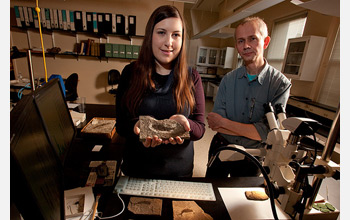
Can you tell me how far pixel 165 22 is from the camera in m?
0.95

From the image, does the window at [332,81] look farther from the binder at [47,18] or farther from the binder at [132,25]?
the binder at [47,18]

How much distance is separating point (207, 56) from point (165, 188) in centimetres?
658

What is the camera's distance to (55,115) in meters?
0.64

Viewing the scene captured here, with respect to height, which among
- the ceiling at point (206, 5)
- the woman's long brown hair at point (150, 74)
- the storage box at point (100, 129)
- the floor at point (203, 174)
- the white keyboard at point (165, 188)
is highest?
the ceiling at point (206, 5)

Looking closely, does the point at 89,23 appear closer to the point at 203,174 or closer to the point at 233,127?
the point at 203,174

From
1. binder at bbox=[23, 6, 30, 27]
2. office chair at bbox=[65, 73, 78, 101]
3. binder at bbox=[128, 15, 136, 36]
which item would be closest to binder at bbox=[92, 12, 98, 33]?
binder at bbox=[128, 15, 136, 36]

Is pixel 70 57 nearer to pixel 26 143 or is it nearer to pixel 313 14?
pixel 26 143

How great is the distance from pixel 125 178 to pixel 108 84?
3.89m

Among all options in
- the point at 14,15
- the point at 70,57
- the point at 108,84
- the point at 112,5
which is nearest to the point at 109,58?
the point at 108,84

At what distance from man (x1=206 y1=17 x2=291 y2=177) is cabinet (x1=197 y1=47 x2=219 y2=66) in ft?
18.7

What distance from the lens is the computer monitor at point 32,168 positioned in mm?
282

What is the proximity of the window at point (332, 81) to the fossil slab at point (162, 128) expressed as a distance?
10.4ft

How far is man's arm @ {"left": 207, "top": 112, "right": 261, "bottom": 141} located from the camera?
1.15 m

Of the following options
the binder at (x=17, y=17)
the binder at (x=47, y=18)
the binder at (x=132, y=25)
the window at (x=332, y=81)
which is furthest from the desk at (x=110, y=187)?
the binder at (x=17, y=17)
